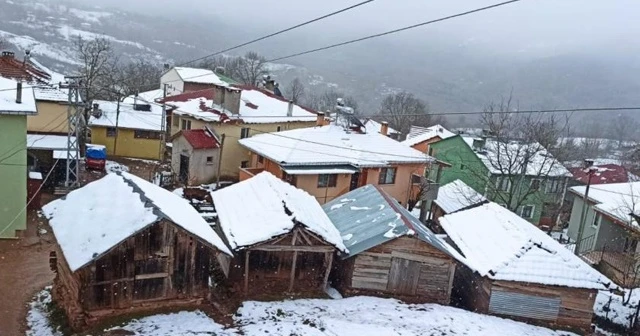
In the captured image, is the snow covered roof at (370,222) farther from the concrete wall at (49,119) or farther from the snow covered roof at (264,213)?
the concrete wall at (49,119)

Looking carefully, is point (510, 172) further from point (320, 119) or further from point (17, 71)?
point (17, 71)

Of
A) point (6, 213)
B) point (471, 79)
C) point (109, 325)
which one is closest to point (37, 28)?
point (471, 79)

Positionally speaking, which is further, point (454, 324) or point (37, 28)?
point (37, 28)

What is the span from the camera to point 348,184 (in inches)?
1239

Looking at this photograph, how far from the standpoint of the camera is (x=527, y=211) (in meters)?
43.5

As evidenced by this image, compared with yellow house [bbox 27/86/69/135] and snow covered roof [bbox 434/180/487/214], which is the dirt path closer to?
yellow house [bbox 27/86/69/135]

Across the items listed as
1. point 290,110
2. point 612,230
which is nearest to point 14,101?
point 290,110

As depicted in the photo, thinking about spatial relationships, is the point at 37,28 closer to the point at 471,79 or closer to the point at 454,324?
the point at 471,79

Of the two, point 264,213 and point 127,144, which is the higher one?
point 264,213

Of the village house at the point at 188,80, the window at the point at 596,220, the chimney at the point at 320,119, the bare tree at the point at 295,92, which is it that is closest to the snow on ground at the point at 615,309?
the window at the point at 596,220

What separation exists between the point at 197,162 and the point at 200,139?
1634mm

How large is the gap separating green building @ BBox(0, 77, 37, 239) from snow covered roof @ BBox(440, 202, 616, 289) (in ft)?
64.9

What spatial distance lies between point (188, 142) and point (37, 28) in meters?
166

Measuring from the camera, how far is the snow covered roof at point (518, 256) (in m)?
20.0
